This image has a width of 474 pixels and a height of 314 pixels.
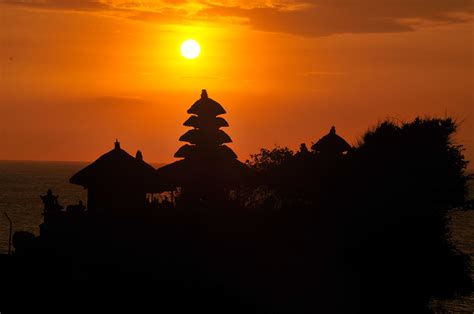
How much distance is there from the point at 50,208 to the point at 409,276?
1609cm

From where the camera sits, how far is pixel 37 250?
127ft

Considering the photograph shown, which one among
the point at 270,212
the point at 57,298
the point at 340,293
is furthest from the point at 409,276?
the point at 57,298

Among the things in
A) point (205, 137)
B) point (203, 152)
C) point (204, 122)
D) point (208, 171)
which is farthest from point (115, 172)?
point (204, 122)

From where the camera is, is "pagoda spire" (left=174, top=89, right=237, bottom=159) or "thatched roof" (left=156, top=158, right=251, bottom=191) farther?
"pagoda spire" (left=174, top=89, right=237, bottom=159)

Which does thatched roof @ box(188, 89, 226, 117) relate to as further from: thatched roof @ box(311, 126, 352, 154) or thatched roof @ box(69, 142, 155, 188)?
thatched roof @ box(69, 142, 155, 188)

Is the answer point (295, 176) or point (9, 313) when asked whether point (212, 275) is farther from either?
point (295, 176)

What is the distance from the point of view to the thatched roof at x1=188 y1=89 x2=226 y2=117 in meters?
48.7

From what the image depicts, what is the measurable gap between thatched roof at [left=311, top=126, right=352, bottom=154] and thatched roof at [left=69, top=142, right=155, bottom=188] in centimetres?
949

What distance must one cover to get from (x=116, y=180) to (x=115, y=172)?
364 mm

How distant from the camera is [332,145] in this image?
151 feet

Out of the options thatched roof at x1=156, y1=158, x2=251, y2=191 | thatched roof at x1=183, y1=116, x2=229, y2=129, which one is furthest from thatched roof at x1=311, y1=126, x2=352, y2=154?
thatched roof at x1=183, y1=116, x2=229, y2=129

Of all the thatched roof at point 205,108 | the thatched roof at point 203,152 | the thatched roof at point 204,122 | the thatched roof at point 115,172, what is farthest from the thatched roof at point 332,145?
the thatched roof at point 115,172

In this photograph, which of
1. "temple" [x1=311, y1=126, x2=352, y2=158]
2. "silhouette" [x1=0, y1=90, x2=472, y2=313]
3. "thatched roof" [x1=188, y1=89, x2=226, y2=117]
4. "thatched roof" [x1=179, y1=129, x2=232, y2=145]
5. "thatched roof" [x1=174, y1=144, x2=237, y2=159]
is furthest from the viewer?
"thatched roof" [x1=188, y1=89, x2=226, y2=117]

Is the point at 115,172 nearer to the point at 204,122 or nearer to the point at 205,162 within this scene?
the point at 205,162
